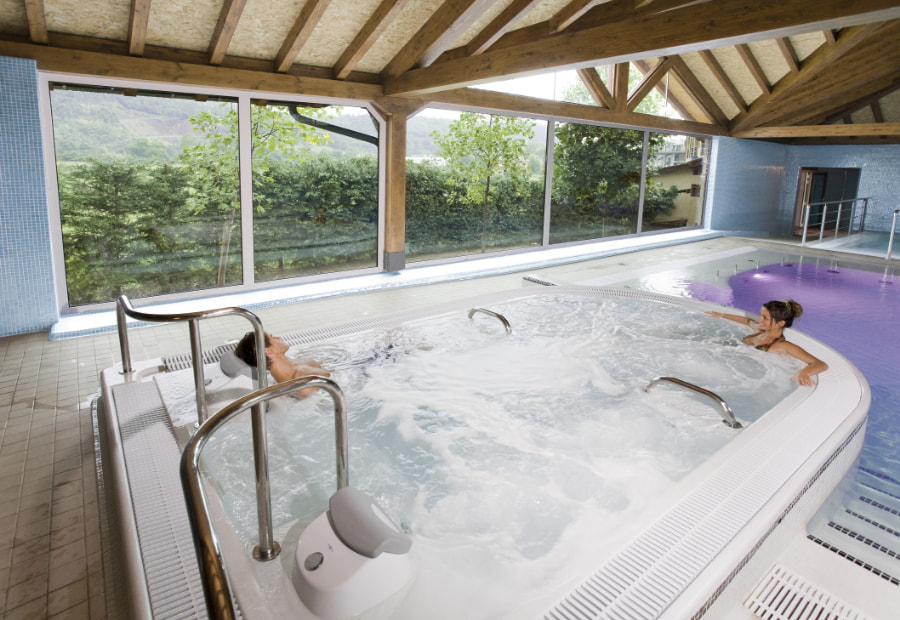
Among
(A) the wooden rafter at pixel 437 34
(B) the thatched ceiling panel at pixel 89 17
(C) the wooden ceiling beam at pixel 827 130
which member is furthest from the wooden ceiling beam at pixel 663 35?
(C) the wooden ceiling beam at pixel 827 130

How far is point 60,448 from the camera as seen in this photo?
2.55 m

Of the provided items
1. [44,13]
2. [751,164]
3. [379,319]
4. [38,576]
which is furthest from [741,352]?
[751,164]

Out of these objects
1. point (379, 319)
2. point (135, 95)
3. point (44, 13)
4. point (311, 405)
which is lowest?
point (311, 405)

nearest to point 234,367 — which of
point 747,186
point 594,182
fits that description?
point 594,182

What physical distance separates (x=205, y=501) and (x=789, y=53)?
31.6ft

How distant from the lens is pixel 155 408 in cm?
249

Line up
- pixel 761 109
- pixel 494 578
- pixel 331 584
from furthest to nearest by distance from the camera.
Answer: pixel 761 109 < pixel 494 578 < pixel 331 584

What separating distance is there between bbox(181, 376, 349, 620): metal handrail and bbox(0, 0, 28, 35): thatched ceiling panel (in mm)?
3914

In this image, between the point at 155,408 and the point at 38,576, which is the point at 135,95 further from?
the point at 38,576

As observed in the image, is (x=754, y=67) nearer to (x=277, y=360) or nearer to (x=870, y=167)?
(x=870, y=167)

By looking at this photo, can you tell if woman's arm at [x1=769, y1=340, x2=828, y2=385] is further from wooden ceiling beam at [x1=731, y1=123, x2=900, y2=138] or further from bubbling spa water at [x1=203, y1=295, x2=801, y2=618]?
wooden ceiling beam at [x1=731, y1=123, x2=900, y2=138]

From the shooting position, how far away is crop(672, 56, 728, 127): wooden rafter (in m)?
8.91

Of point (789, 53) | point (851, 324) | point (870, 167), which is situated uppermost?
point (789, 53)

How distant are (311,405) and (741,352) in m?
2.90
